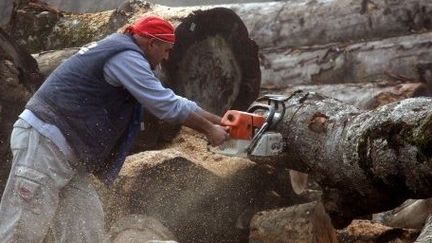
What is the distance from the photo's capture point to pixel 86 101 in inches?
167

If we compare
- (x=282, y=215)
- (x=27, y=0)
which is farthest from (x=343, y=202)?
(x=27, y=0)

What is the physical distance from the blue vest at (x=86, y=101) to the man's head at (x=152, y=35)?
3.6 inches

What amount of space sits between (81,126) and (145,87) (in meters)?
0.50

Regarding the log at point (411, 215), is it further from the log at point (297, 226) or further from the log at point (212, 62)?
the log at point (212, 62)

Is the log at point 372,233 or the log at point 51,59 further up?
the log at point 51,59

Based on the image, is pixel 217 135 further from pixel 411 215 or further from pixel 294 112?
pixel 411 215

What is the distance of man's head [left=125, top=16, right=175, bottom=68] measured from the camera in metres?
4.35

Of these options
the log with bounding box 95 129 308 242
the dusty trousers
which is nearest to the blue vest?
the dusty trousers

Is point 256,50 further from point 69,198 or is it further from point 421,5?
point 69,198

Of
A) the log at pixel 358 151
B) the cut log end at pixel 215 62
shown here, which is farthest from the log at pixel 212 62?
the log at pixel 358 151

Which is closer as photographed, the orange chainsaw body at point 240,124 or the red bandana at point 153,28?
the orange chainsaw body at point 240,124

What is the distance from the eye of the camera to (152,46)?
441 cm

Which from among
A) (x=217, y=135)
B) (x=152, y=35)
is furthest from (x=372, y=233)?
(x=152, y=35)

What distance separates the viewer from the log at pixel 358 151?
12.3 ft
